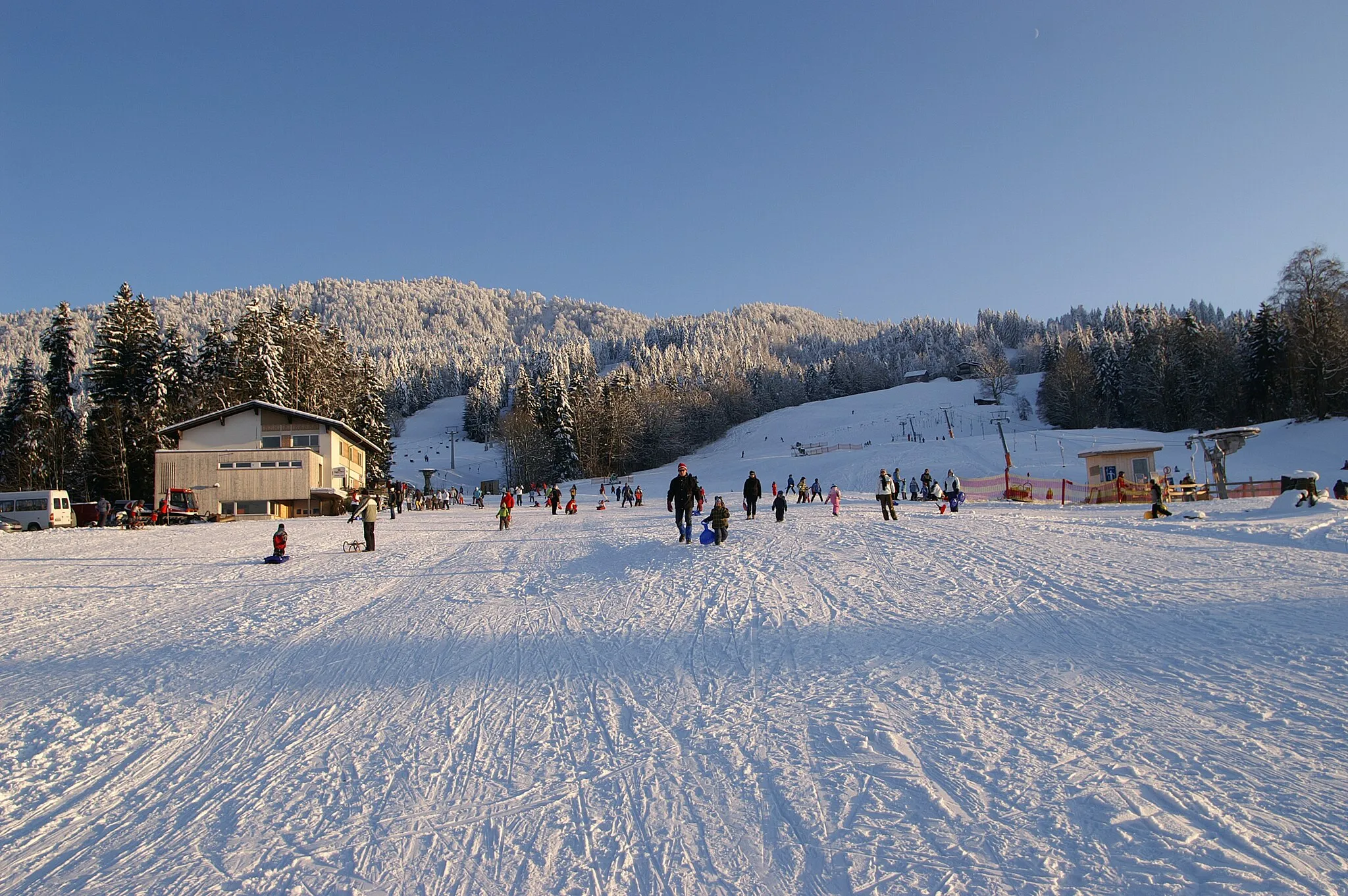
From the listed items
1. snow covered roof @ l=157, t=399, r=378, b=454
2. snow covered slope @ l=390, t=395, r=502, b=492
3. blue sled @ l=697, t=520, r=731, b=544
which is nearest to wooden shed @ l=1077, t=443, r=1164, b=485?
blue sled @ l=697, t=520, r=731, b=544

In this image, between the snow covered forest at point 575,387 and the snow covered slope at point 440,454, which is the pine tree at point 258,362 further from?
the snow covered slope at point 440,454

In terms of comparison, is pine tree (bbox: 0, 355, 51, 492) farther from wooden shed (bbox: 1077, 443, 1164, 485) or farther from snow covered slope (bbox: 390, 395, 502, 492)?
wooden shed (bbox: 1077, 443, 1164, 485)

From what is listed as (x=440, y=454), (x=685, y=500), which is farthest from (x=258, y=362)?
(x=440, y=454)

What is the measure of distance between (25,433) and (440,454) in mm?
55897

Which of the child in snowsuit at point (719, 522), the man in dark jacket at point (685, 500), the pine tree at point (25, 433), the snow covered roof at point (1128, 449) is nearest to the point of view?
the child in snowsuit at point (719, 522)

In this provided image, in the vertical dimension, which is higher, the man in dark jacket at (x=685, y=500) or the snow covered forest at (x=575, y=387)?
the snow covered forest at (x=575, y=387)

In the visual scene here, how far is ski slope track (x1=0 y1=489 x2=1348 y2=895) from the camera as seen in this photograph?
3791mm

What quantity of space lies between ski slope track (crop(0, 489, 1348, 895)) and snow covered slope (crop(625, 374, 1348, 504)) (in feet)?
116

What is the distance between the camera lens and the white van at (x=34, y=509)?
100 ft

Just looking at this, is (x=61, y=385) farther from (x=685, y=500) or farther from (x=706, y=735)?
(x=706, y=735)

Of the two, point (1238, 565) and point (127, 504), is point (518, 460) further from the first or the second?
point (1238, 565)

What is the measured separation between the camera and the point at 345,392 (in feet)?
188

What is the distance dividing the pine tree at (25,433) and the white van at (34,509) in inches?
721

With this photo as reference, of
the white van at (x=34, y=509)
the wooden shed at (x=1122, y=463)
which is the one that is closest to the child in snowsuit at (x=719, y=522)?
the wooden shed at (x=1122, y=463)
